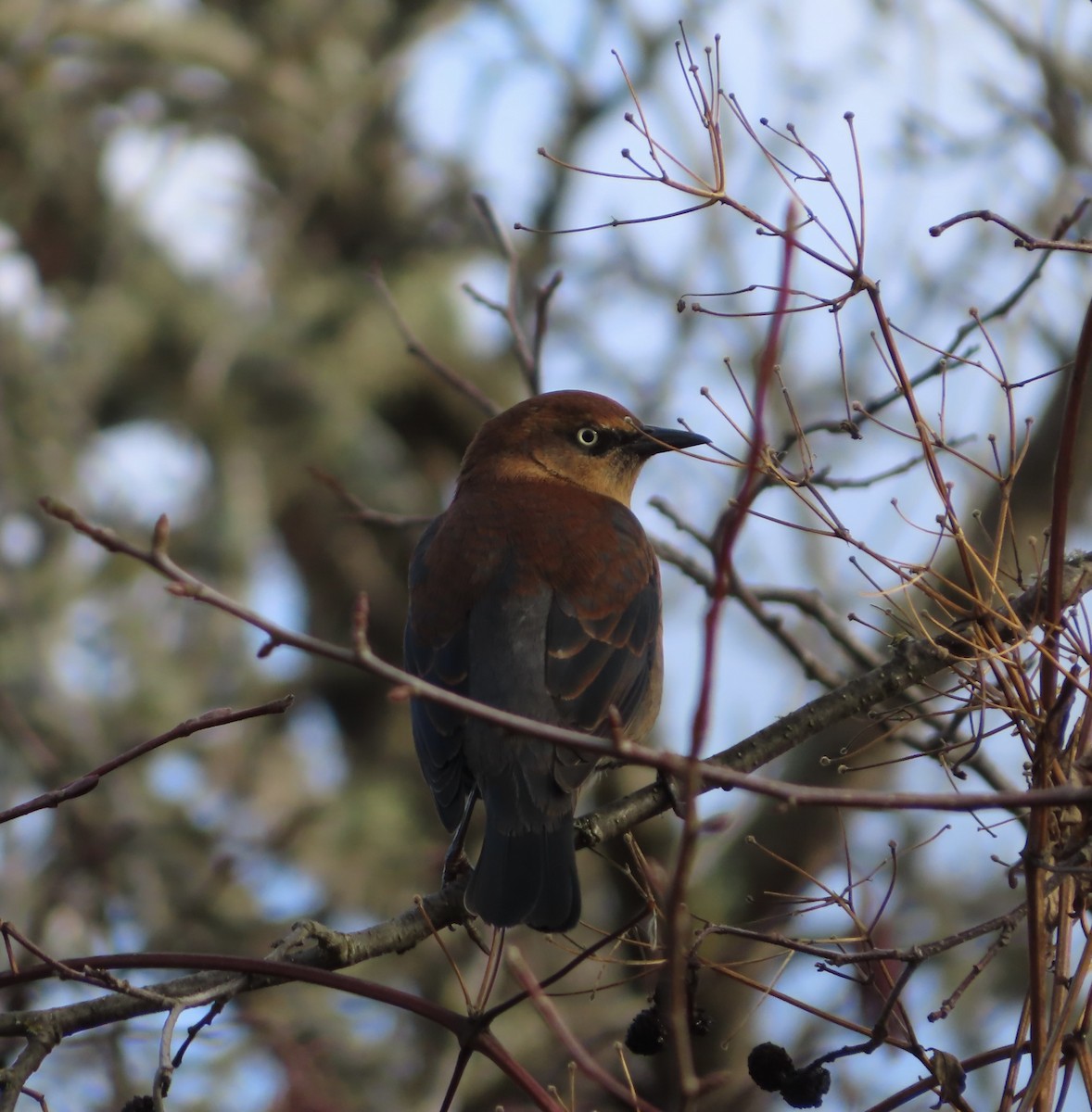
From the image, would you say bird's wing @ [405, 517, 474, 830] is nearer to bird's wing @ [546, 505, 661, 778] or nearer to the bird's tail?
bird's wing @ [546, 505, 661, 778]

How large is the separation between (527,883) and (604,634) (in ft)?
4.14

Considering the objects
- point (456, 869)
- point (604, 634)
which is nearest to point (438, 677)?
point (604, 634)

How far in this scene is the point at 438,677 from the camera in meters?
4.89

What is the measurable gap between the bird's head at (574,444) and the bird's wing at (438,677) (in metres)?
0.78

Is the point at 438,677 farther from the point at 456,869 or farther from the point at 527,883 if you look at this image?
the point at 527,883

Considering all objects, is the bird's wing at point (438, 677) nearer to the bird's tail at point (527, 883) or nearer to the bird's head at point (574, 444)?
the bird's tail at point (527, 883)

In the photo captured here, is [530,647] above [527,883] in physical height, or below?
above

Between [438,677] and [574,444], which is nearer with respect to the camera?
[438,677]

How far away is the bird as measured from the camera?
13.6 ft

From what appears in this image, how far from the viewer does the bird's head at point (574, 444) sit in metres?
6.11

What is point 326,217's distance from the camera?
47.2ft

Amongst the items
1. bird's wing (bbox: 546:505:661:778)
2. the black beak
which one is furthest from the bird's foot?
the black beak

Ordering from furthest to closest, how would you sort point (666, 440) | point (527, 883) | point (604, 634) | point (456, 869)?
1. point (666, 440)
2. point (604, 634)
3. point (456, 869)
4. point (527, 883)

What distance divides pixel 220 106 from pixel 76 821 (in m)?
8.03
